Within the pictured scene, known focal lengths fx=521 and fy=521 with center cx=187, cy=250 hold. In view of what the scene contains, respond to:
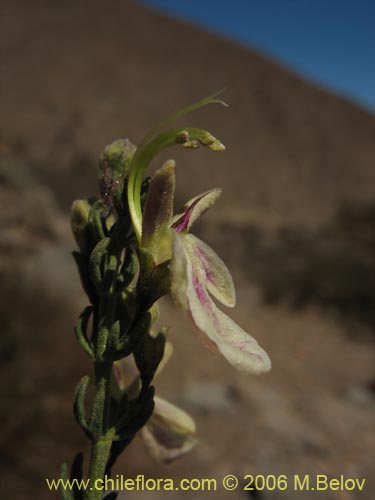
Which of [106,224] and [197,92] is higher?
[197,92]

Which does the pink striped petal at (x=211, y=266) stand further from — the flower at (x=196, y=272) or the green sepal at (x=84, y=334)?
the green sepal at (x=84, y=334)

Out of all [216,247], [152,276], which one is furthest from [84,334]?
[216,247]

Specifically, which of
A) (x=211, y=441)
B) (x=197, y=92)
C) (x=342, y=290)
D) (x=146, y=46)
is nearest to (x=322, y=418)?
(x=211, y=441)

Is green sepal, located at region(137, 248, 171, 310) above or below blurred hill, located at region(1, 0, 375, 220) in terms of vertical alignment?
below

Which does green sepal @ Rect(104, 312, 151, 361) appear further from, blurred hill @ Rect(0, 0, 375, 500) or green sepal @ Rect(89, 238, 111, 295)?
blurred hill @ Rect(0, 0, 375, 500)

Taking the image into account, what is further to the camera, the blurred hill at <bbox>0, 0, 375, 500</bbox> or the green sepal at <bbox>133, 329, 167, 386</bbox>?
the blurred hill at <bbox>0, 0, 375, 500</bbox>

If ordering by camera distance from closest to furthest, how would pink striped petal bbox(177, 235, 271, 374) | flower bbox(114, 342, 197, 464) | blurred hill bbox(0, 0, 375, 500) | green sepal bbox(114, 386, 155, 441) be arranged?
1. pink striped petal bbox(177, 235, 271, 374)
2. green sepal bbox(114, 386, 155, 441)
3. flower bbox(114, 342, 197, 464)
4. blurred hill bbox(0, 0, 375, 500)

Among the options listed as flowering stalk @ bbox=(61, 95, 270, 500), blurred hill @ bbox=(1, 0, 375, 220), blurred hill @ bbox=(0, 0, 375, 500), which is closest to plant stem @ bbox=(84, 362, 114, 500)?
flowering stalk @ bbox=(61, 95, 270, 500)

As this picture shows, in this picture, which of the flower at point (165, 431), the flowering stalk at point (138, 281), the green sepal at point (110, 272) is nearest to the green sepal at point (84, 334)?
the flowering stalk at point (138, 281)

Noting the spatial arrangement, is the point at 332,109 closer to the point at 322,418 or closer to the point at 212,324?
the point at 322,418
